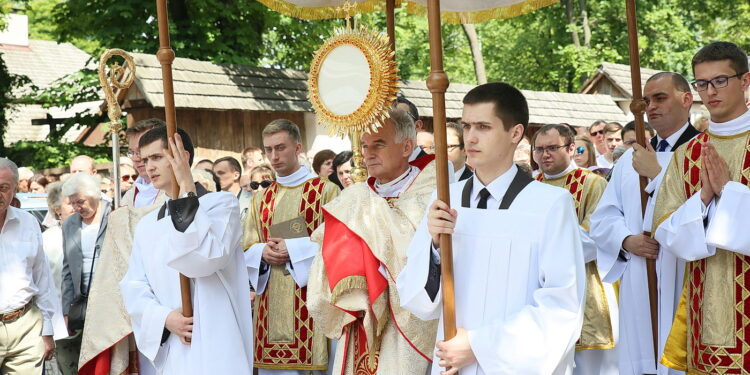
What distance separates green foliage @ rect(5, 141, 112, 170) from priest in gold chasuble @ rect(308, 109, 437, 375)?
13.7 meters

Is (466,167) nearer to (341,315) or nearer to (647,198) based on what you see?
(647,198)

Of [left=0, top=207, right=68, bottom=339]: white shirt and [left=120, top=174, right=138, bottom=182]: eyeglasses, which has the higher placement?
[left=120, top=174, right=138, bottom=182]: eyeglasses

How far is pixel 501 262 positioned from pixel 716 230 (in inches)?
46.7

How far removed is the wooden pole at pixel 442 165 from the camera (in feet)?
12.0

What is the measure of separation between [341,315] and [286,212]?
183 cm

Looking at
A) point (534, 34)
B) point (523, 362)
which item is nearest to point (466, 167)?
point (523, 362)

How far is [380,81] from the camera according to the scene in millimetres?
4379

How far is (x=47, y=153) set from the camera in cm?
1780

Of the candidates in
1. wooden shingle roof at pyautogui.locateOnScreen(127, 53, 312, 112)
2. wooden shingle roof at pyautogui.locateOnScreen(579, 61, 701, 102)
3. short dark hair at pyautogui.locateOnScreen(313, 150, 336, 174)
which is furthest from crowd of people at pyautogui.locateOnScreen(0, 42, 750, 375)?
wooden shingle roof at pyautogui.locateOnScreen(579, 61, 701, 102)

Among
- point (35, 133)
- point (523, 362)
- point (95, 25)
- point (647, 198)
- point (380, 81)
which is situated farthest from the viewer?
point (35, 133)

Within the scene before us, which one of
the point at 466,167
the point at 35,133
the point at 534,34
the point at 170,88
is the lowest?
the point at 466,167

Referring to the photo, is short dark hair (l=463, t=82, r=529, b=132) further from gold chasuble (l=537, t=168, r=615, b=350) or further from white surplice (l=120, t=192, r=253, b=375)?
gold chasuble (l=537, t=168, r=615, b=350)

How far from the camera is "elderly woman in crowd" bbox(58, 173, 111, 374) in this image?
6.90 metres

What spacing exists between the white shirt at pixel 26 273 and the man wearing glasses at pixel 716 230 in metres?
4.44
